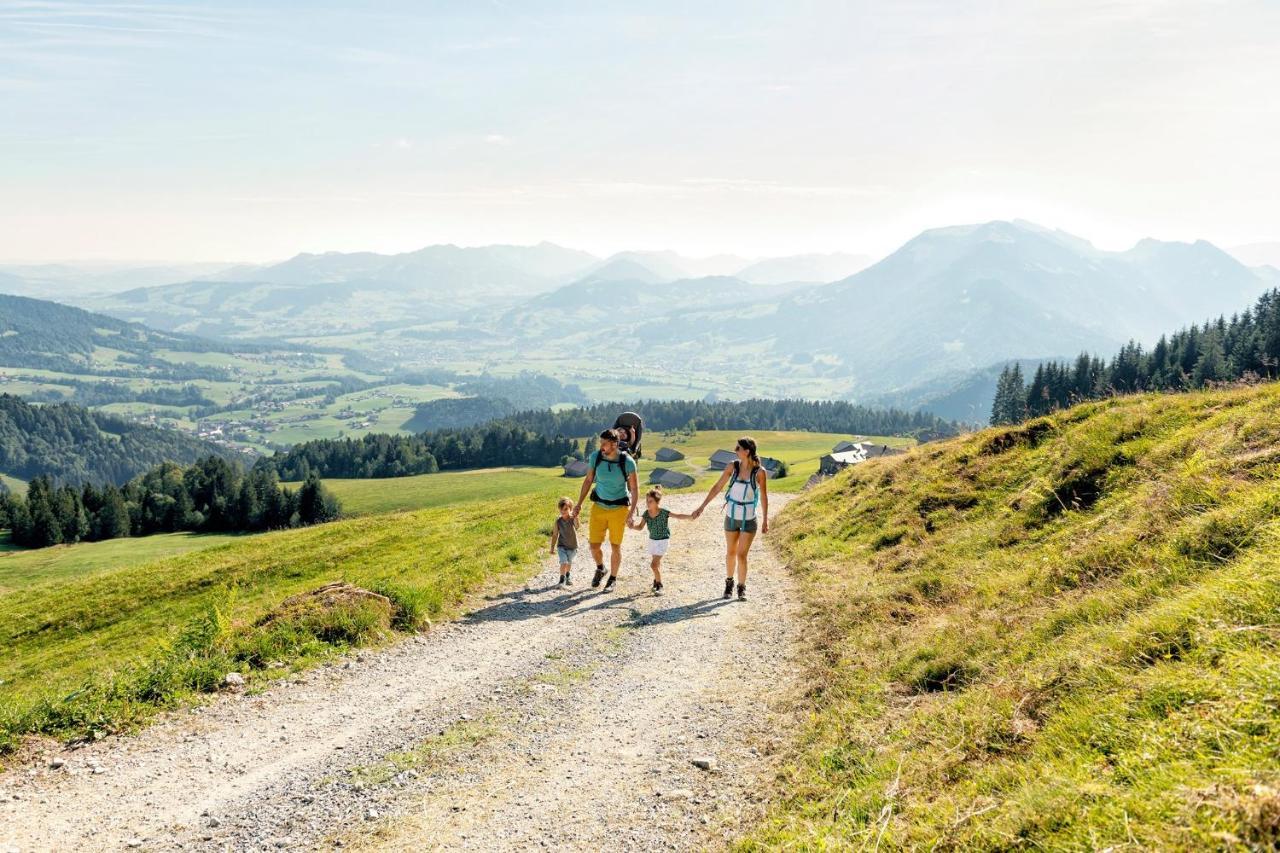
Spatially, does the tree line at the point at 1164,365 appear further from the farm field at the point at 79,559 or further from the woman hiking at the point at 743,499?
the farm field at the point at 79,559

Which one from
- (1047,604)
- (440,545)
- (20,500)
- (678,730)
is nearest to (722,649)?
(678,730)

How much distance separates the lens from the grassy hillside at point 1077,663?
4594 mm

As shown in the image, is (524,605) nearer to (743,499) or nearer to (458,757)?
(743,499)

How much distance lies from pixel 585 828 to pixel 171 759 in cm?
556

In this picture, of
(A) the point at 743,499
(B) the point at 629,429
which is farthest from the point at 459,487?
(A) the point at 743,499

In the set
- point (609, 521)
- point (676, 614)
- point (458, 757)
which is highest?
point (609, 521)

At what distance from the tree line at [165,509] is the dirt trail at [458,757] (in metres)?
87.8

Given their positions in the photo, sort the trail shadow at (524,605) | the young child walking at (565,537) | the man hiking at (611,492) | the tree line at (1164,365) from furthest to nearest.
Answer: the tree line at (1164,365) → the young child walking at (565,537) → the man hiking at (611,492) → the trail shadow at (524,605)

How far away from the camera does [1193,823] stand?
3.86 m

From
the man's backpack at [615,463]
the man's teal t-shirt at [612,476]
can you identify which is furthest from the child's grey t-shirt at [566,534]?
the man's teal t-shirt at [612,476]

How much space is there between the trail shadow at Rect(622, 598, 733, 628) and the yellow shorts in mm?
2416

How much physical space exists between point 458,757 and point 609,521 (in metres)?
8.81

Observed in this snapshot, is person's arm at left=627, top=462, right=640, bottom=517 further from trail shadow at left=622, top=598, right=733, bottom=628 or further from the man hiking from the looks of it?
trail shadow at left=622, top=598, right=733, bottom=628

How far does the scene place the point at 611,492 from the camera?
16531 mm
